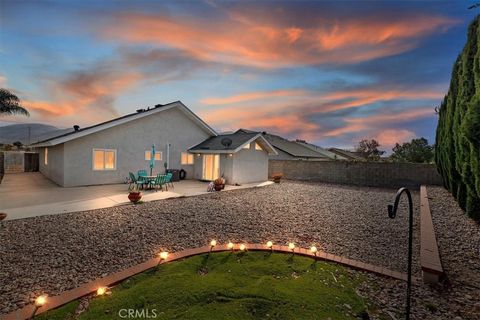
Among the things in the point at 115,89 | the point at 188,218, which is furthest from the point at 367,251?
the point at 115,89

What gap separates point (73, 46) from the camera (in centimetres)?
1080

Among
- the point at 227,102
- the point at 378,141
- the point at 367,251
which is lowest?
the point at 367,251

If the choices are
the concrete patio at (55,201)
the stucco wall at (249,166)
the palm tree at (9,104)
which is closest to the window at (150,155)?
the concrete patio at (55,201)

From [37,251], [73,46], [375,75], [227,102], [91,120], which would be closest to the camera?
[37,251]

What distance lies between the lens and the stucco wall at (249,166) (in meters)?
15.6

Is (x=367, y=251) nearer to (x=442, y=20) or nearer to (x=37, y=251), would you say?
(x=37, y=251)

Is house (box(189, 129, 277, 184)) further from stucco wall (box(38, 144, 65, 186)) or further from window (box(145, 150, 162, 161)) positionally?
stucco wall (box(38, 144, 65, 186))

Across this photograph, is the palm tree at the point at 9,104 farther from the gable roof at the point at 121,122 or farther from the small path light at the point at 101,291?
the small path light at the point at 101,291

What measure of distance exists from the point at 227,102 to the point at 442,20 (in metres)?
13.6

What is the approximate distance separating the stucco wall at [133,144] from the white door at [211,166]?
1.52 meters

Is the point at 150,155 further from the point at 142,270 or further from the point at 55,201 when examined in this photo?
the point at 142,270

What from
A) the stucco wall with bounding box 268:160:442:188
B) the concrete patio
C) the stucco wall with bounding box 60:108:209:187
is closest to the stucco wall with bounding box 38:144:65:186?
the stucco wall with bounding box 60:108:209:187

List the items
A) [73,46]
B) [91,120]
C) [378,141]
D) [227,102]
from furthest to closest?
1. [378,141]
2. [91,120]
3. [227,102]
4. [73,46]

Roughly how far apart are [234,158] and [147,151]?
6084 millimetres
